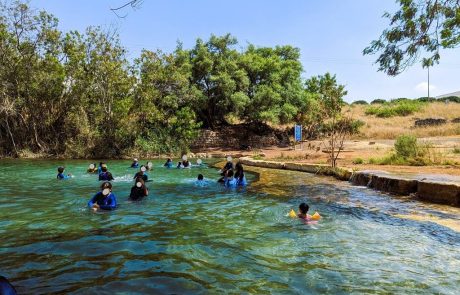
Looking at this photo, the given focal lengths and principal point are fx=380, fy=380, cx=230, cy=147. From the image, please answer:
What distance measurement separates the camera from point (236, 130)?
3488 centimetres

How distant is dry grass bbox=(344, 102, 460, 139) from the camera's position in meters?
30.8

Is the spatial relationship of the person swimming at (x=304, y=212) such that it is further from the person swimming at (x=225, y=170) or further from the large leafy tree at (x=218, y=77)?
the large leafy tree at (x=218, y=77)

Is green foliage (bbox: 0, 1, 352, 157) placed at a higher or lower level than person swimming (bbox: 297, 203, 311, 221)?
higher

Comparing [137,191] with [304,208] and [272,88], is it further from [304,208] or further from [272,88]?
[272,88]

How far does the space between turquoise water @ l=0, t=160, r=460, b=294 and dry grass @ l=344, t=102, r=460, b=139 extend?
2062cm

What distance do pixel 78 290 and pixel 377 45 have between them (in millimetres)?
10067

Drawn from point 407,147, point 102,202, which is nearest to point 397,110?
point 407,147

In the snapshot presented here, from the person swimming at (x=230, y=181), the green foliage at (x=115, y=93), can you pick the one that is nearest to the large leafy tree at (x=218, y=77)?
the green foliage at (x=115, y=93)

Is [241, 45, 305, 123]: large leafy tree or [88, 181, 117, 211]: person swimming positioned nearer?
[88, 181, 117, 211]: person swimming

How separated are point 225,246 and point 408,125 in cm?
3846

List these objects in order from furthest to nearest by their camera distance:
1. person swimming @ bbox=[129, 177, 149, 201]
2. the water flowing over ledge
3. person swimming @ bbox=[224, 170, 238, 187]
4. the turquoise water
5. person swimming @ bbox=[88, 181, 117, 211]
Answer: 1. person swimming @ bbox=[224, 170, 238, 187]
2. person swimming @ bbox=[129, 177, 149, 201]
3. the water flowing over ledge
4. person swimming @ bbox=[88, 181, 117, 211]
5. the turquoise water

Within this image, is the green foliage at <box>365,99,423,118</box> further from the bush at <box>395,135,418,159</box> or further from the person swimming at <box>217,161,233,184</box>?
the person swimming at <box>217,161,233,184</box>

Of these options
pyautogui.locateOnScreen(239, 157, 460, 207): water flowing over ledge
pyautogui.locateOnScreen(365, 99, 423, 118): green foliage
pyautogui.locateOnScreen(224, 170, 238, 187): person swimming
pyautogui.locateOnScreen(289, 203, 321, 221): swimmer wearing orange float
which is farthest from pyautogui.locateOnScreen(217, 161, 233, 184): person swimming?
pyautogui.locateOnScreen(365, 99, 423, 118): green foliage

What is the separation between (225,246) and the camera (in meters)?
6.47
